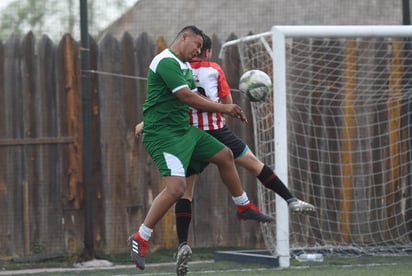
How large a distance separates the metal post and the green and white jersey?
2.42 meters

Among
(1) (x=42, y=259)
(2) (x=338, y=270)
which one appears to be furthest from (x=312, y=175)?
(1) (x=42, y=259)

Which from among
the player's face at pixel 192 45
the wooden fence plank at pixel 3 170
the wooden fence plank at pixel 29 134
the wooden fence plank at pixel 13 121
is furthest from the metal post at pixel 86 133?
the player's face at pixel 192 45

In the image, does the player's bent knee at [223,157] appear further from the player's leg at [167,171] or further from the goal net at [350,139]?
the goal net at [350,139]

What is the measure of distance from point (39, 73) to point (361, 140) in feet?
12.0

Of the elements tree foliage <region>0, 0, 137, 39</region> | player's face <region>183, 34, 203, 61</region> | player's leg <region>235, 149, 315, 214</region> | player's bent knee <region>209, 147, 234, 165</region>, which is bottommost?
player's leg <region>235, 149, 315, 214</region>

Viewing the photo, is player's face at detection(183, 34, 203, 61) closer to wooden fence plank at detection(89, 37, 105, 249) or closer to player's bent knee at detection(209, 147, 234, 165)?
player's bent knee at detection(209, 147, 234, 165)

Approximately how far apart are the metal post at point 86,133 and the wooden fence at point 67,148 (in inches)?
10.9

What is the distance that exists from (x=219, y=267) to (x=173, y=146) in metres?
2.21

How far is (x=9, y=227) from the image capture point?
1055cm

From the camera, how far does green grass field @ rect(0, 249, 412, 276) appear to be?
29.6 ft

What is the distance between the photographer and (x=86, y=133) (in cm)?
1031

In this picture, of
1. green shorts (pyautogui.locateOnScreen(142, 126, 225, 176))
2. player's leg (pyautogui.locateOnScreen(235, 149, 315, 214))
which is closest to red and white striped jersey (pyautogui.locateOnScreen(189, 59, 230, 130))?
player's leg (pyautogui.locateOnScreen(235, 149, 315, 214))

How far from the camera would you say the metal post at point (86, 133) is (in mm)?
10258

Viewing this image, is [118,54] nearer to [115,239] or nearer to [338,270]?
[115,239]
